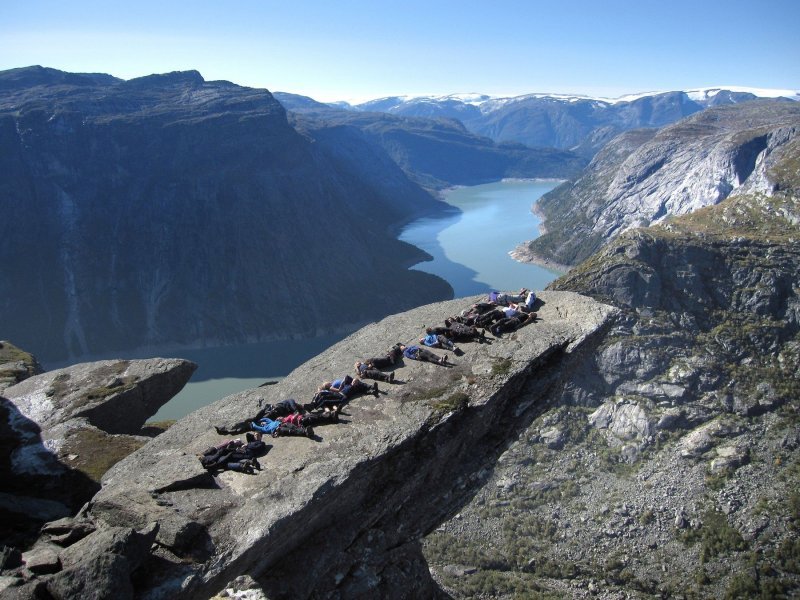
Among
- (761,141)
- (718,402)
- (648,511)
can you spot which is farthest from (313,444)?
(761,141)

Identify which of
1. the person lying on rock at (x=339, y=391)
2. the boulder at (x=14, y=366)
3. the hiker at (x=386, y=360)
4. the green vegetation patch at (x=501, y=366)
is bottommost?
the boulder at (x=14, y=366)

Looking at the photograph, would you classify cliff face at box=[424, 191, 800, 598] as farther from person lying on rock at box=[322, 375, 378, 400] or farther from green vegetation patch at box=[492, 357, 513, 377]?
person lying on rock at box=[322, 375, 378, 400]

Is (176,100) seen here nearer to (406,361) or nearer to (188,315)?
(188,315)

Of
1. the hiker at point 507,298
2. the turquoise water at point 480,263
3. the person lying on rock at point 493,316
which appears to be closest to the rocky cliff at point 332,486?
the hiker at point 507,298

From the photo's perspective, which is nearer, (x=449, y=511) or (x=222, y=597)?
(x=222, y=597)

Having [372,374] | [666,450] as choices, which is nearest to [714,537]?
[666,450]

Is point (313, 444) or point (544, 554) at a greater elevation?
point (313, 444)

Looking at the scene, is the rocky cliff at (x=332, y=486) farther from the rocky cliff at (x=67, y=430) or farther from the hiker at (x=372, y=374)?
the rocky cliff at (x=67, y=430)
